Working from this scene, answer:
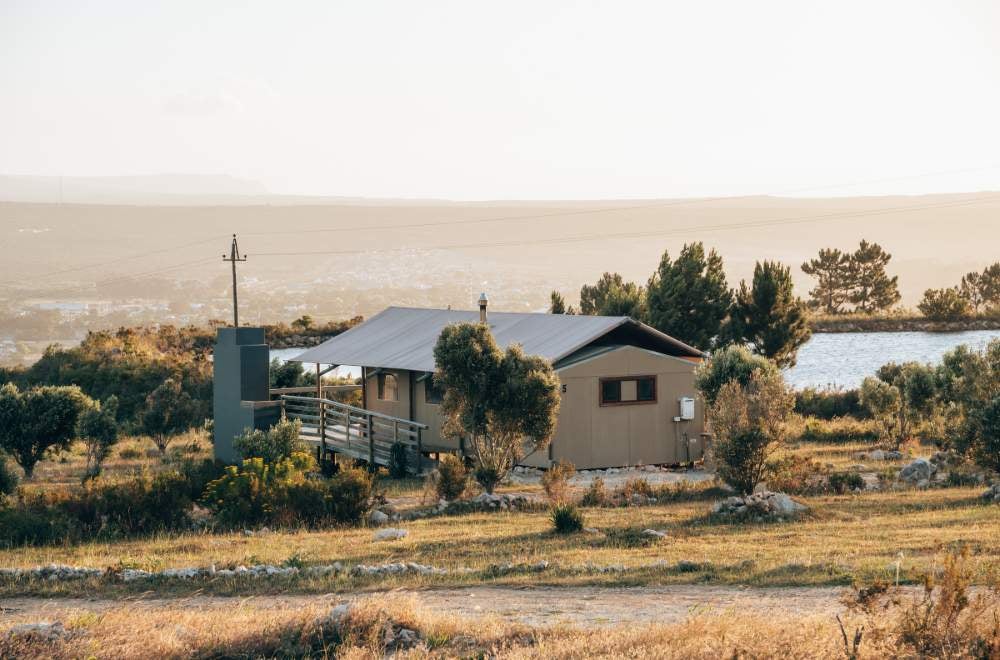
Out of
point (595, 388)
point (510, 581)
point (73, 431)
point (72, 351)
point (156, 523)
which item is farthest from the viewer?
point (72, 351)

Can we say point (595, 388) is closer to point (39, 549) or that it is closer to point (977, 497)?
point (977, 497)

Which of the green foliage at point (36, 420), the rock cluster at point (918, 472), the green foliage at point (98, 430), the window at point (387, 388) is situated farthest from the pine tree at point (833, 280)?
the green foliage at point (36, 420)

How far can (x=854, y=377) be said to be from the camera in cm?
4172

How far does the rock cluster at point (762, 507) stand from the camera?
57.4ft

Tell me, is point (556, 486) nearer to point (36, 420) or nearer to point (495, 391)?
point (495, 391)

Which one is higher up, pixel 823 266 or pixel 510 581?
pixel 823 266

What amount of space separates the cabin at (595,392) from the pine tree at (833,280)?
134 feet

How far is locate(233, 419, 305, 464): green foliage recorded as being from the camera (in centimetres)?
2533

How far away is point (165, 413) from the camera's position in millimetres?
32219

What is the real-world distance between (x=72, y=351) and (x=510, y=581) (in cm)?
3944

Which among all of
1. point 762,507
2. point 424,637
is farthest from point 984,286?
point 424,637

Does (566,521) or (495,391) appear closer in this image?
(566,521)

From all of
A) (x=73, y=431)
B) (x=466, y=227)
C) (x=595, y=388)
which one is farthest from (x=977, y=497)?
(x=466, y=227)

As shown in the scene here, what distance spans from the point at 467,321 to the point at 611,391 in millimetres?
4014
